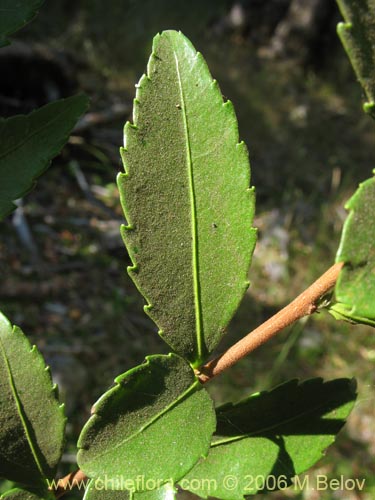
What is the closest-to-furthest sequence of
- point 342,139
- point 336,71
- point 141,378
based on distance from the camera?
point 141,378 → point 342,139 → point 336,71

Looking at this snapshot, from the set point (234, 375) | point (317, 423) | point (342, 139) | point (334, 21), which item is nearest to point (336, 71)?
point (334, 21)

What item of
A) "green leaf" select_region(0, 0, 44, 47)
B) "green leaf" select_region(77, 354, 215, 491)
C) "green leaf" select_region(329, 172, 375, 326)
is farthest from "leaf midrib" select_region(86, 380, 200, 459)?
"green leaf" select_region(0, 0, 44, 47)

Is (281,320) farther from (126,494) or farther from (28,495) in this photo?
(28,495)

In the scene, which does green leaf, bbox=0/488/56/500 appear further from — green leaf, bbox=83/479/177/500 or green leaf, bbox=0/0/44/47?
green leaf, bbox=0/0/44/47

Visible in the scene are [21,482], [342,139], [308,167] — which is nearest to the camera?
[21,482]

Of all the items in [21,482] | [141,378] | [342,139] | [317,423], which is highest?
[141,378]

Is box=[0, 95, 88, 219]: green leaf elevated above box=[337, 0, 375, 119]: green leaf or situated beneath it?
situated beneath

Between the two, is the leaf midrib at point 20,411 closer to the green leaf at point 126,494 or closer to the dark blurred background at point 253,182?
the green leaf at point 126,494

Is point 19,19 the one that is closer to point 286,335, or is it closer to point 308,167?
point 286,335

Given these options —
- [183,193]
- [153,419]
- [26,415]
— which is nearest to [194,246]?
[183,193]
